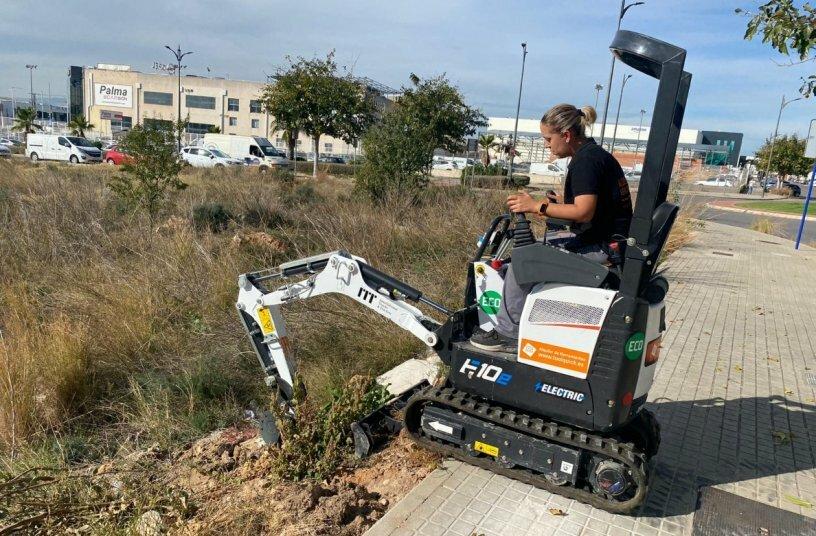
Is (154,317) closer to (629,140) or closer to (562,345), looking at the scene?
(562,345)

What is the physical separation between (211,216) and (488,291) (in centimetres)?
938

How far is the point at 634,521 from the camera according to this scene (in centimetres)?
336

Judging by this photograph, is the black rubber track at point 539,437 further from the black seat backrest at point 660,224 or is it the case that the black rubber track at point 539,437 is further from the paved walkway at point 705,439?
the black seat backrest at point 660,224

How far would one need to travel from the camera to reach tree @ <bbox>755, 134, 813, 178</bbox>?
53188 mm

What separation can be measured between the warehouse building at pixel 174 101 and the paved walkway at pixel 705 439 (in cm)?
7638

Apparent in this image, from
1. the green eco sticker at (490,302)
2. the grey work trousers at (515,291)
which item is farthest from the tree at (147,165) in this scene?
the grey work trousers at (515,291)

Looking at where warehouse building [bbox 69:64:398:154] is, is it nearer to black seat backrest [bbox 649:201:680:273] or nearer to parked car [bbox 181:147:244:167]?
parked car [bbox 181:147:244:167]

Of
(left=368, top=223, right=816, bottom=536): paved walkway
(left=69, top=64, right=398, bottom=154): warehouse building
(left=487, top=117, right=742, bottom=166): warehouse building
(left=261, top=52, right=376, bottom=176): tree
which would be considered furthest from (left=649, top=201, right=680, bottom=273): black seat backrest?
(left=69, top=64, right=398, bottom=154): warehouse building

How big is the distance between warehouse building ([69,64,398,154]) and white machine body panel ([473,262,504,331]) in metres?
79.3

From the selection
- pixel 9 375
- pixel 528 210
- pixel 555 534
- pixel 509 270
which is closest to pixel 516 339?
pixel 509 270

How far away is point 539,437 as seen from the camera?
3447mm

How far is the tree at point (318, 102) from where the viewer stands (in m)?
34.3

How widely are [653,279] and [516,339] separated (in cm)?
89

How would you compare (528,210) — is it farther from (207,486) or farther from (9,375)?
(9,375)
